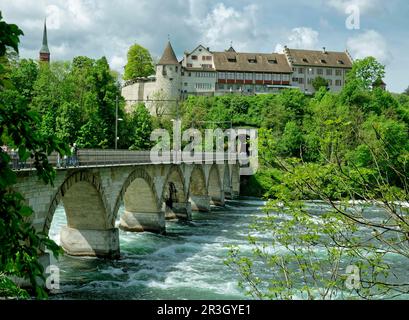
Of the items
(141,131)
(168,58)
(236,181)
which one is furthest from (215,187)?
(168,58)

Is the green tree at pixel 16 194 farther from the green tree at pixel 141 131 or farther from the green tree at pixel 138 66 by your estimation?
the green tree at pixel 138 66

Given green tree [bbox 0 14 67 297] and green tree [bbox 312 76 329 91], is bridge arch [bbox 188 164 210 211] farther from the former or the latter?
green tree [bbox 312 76 329 91]

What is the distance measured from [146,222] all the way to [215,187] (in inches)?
918

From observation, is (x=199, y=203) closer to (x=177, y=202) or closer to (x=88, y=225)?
(x=177, y=202)

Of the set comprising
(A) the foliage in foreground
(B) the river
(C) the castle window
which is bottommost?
(B) the river

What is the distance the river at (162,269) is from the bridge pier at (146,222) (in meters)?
0.78

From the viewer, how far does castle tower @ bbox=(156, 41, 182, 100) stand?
328 feet

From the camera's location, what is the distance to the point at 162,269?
82.8 ft

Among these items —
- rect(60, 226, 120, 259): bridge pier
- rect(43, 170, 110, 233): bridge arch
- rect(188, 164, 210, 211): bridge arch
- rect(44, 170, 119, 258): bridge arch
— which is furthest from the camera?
rect(188, 164, 210, 211): bridge arch

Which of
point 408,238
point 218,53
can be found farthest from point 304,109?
point 408,238

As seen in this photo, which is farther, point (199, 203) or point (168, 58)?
point (168, 58)

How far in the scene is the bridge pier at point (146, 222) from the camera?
36.0 m

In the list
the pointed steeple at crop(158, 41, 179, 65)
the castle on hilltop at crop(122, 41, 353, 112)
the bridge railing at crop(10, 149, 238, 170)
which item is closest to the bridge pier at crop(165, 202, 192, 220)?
the bridge railing at crop(10, 149, 238, 170)
